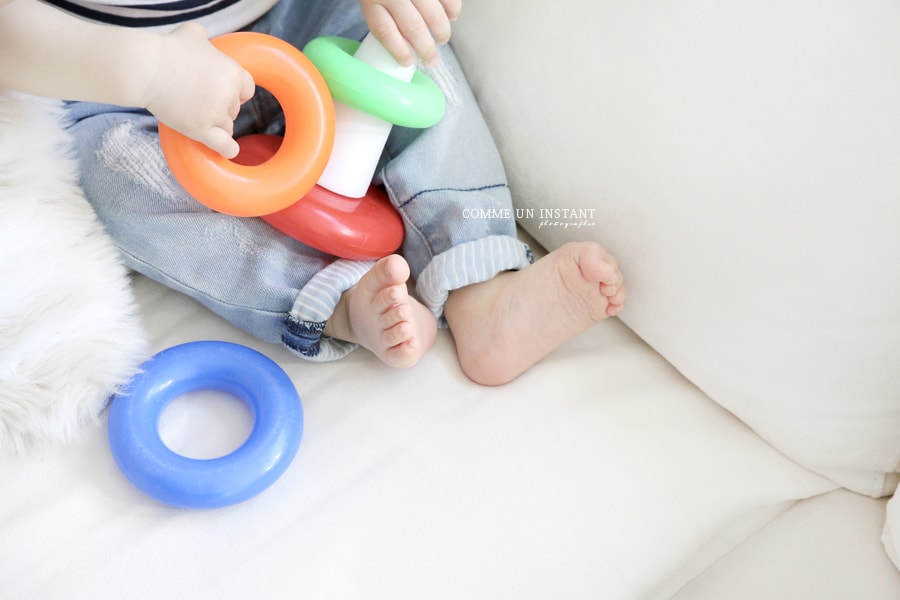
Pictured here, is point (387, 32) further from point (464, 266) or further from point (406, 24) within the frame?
point (464, 266)

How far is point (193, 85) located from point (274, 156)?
109mm

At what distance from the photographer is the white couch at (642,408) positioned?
2.12 ft

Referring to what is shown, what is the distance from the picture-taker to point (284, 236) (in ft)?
2.67

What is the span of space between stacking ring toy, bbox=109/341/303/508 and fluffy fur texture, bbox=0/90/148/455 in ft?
0.11

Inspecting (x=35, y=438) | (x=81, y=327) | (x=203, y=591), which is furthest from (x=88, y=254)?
(x=203, y=591)

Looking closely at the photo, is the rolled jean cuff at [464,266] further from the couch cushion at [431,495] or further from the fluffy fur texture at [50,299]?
the fluffy fur texture at [50,299]

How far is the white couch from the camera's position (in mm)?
645

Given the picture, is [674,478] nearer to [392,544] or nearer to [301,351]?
[392,544]

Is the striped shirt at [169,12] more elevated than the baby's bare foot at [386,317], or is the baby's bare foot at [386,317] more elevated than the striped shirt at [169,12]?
the striped shirt at [169,12]

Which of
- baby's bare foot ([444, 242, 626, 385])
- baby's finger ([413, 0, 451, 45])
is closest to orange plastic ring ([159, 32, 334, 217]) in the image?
baby's finger ([413, 0, 451, 45])

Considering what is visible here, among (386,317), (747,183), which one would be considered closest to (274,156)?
(386,317)

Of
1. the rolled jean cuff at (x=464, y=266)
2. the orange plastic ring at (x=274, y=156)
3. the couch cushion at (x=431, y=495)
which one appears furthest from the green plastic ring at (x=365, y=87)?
the couch cushion at (x=431, y=495)

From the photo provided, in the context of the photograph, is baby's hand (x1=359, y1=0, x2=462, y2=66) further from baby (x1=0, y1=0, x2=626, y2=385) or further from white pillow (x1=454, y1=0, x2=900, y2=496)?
white pillow (x1=454, y1=0, x2=900, y2=496)

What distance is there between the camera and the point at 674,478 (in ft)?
2.44
